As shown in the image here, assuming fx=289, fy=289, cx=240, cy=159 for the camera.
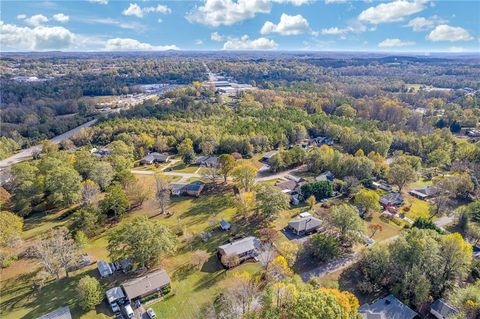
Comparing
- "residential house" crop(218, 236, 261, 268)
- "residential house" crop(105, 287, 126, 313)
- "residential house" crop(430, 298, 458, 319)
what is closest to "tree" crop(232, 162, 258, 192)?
"residential house" crop(218, 236, 261, 268)

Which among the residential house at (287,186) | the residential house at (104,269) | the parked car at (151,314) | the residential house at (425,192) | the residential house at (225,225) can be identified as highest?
the residential house at (287,186)

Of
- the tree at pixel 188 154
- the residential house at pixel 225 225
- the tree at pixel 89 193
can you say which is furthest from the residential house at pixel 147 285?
the tree at pixel 188 154

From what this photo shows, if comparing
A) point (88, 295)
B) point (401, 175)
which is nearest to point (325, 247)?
point (88, 295)

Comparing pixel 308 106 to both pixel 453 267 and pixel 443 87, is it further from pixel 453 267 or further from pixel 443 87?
pixel 443 87

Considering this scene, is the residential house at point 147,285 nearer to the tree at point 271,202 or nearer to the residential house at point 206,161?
the tree at point 271,202

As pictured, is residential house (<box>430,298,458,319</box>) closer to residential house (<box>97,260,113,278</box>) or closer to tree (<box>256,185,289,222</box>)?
tree (<box>256,185,289,222</box>)

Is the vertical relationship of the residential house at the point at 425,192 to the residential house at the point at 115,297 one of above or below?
above
